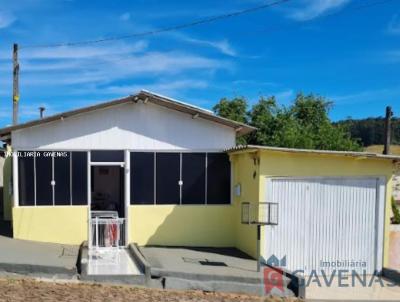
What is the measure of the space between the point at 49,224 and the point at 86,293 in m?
4.78

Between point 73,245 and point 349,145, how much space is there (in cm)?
1495

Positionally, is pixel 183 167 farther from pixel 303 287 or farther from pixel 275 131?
pixel 275 131

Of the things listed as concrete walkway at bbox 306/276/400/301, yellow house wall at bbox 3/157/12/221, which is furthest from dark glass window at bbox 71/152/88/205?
concrete walkway at bbox 306/276/400/301

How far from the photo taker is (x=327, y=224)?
1188 centimetres

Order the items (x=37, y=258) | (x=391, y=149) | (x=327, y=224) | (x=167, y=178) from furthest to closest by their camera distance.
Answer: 1. (x=391, y=149)
2. (x=167, y=178)
3. (x=327, y=224)
4. (x=37, y=258)

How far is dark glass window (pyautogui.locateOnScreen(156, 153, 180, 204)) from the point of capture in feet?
43.7

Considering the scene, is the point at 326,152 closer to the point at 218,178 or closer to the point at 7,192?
the point at 218,178

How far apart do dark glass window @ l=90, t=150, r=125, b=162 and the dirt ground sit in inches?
176

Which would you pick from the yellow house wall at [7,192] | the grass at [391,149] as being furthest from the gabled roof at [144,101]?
the grass at [391,149]

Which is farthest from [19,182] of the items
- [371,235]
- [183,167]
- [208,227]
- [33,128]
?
[371,235]

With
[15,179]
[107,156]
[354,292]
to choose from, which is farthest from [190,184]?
[354,292]

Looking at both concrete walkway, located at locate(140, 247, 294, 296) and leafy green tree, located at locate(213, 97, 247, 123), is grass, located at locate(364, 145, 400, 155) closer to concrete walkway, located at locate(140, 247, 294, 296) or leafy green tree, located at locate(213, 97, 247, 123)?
leafy green tree, located at locate(213, 97, 247, 123)

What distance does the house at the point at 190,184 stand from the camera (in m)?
11.8

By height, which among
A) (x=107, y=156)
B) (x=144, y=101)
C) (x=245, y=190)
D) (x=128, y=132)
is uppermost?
(x=144, y=101)
